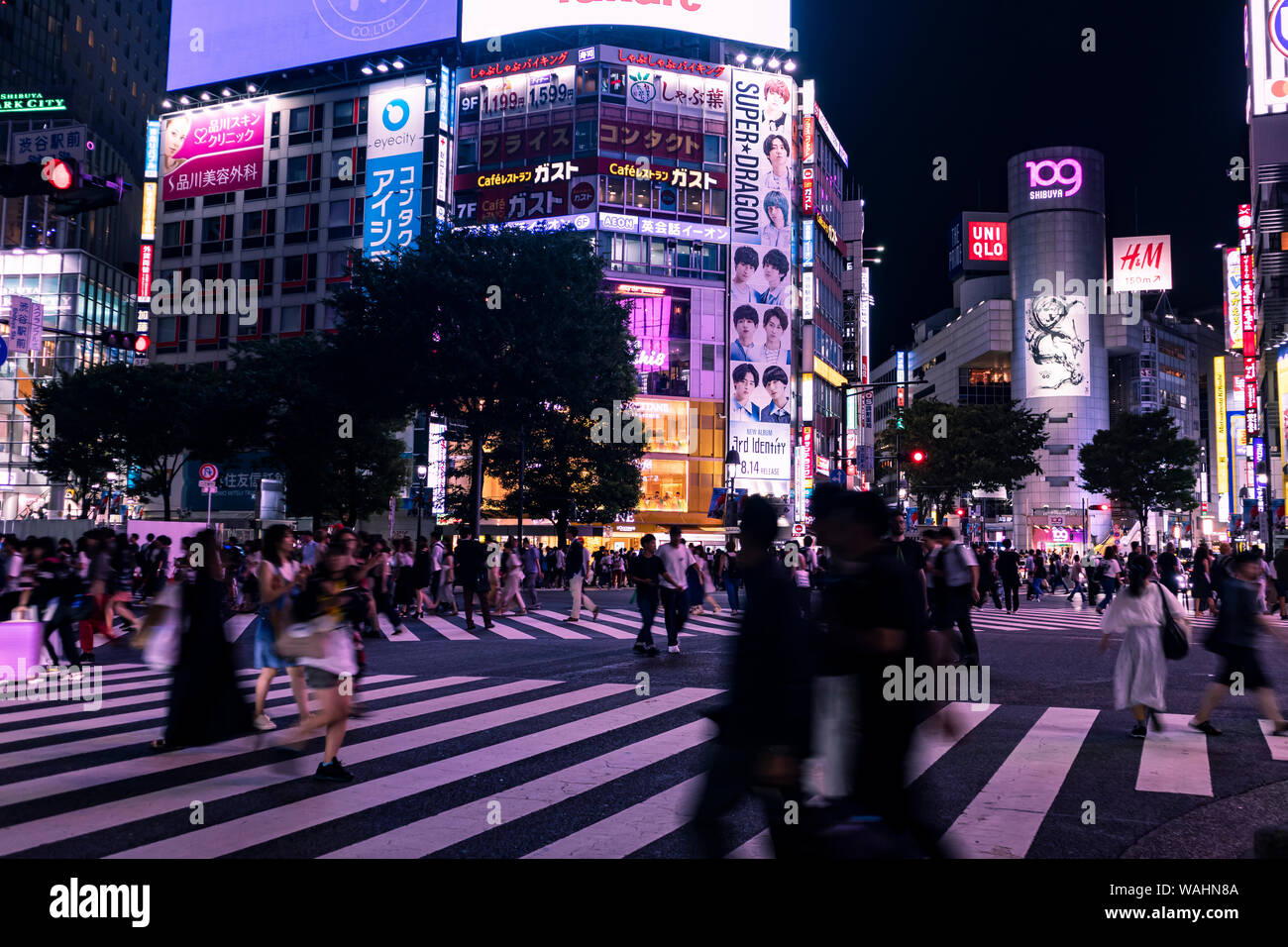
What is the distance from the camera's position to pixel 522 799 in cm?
624

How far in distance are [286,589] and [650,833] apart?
14.3ft

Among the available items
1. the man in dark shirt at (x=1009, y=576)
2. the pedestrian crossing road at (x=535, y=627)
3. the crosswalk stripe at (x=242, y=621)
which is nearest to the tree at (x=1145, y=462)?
the man in dark shirt at (x=1009, y=576)

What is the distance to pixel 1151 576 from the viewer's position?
905 cm

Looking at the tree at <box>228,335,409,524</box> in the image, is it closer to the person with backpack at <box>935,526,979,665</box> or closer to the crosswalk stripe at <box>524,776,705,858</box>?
the person with backpack at <box>935,526,979,665</box>

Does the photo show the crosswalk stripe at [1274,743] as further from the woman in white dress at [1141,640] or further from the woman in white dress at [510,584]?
the woman in white dress at [510,584]

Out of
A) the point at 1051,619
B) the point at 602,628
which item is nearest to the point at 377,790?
the point at 602,628

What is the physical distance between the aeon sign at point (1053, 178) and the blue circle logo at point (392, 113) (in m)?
65.4

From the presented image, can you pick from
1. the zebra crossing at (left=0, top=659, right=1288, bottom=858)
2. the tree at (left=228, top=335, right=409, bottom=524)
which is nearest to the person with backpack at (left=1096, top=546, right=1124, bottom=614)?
the zebra crossing at (left=0, top=659, right=1288, bottom=858)

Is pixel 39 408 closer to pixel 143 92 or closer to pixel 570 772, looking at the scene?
pixel 570 772

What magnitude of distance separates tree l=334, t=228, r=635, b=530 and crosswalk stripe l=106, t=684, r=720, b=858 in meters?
22.5

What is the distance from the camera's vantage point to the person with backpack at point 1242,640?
8461 millimetres

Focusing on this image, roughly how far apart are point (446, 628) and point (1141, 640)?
14.2 m

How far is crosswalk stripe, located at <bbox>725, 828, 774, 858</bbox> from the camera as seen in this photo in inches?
201
